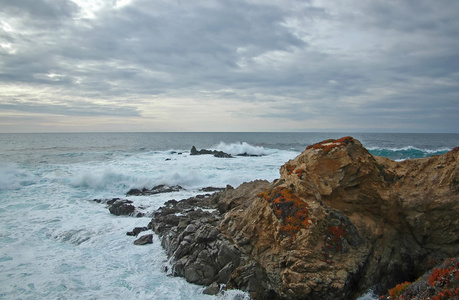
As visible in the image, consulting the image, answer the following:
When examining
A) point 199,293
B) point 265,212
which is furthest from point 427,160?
point 199,293

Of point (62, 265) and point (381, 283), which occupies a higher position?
point (381, 283)

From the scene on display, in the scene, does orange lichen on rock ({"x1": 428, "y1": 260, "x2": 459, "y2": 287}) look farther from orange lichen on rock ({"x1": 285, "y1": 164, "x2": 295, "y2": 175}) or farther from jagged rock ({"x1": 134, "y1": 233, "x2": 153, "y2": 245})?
jagged rock ({"x1": 134, "y1": 233, "x2": 153, "y2": 245})

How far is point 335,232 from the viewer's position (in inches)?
295

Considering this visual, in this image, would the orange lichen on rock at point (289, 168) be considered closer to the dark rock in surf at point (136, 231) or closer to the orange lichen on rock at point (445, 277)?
the orange lichen on rock at point (445, 277)

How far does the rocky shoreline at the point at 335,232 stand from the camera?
279 inches

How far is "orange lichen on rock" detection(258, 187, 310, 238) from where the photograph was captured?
24.9 ft

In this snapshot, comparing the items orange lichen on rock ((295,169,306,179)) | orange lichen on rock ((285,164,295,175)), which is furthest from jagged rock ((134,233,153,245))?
orange lichen on rock ((295,169,306,179))

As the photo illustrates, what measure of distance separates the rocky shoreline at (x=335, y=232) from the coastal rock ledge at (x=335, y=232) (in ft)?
0.08

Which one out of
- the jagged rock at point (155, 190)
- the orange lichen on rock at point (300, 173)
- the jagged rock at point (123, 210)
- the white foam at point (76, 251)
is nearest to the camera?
the white foam at point (76, 251)

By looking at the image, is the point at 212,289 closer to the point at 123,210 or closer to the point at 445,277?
the point at 445,277

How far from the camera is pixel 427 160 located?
339 inches

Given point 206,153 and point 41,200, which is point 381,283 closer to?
point 41,200

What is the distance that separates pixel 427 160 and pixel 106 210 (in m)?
16.2

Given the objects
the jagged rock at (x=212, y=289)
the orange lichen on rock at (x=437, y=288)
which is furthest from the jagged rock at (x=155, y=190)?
the orange lichen on rock at (x=437, y=288)
